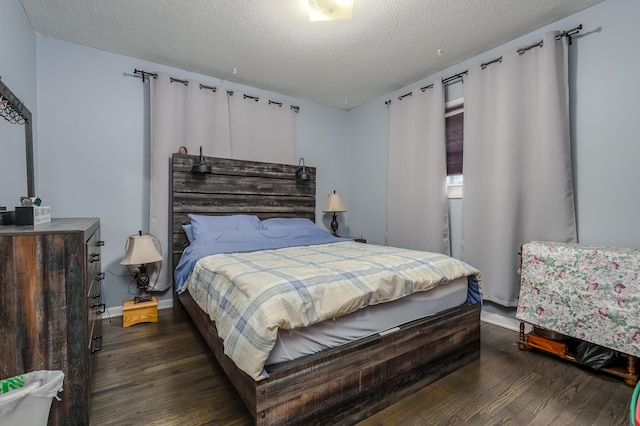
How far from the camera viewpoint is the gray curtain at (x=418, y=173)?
3.21 m

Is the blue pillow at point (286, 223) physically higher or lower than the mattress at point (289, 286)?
higher

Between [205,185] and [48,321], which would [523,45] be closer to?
[205,185]

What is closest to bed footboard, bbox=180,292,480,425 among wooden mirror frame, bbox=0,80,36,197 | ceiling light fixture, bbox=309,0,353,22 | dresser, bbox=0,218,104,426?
dresser, bbox=0,218,104,426

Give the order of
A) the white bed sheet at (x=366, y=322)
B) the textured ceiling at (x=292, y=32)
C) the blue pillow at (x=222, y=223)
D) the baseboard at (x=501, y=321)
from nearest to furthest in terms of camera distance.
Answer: the white bed sheet at (x=366, y=322) → the textured ceiling at (x=292, y=32) → the baseboard at (x=501, y=321) → the blue pillow at (x=222, y=223)

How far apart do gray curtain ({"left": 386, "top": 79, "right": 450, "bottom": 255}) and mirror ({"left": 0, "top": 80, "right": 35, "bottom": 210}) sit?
3.46 m

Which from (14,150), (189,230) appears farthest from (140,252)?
(14,150)

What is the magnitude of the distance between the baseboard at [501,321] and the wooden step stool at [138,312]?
3189mm

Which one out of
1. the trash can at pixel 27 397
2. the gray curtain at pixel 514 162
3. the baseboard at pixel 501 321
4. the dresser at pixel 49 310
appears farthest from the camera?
the baseboard at pixel 501 321

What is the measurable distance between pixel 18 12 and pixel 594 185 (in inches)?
176

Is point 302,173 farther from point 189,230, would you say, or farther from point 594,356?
point 594,356

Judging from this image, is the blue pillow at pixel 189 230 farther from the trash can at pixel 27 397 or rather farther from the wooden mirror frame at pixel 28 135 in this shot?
the trash can at pixel 27 397

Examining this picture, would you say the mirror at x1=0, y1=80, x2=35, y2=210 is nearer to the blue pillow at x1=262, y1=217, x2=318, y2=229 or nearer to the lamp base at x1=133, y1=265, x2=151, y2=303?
the lamp base at x1=133, y1=265, x2=151, y2=303

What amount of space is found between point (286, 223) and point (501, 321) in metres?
2.42

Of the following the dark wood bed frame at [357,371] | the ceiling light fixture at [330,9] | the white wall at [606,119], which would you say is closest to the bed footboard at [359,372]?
the dark wood bed frame at [357,371]
